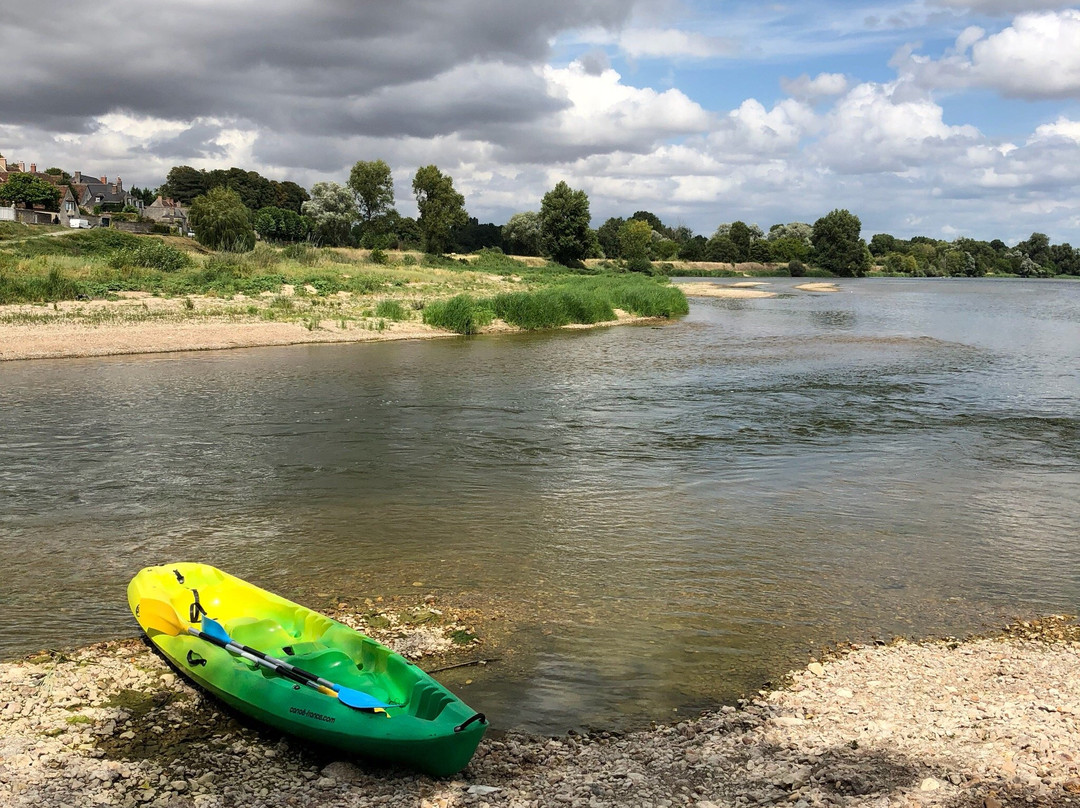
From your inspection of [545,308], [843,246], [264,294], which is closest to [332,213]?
[264,294]

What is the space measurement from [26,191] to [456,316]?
73.3 meters

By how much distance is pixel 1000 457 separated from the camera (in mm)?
16969

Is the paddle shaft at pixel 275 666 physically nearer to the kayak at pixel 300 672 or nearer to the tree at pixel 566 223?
the kayak at pixel 300 672

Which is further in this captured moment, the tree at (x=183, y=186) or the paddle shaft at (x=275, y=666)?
the tree at (x=183, y=186)

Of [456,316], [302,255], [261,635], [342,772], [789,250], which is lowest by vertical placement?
[342,772]

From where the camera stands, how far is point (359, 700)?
611cm

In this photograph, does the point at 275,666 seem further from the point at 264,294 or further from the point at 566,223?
the point at 566,223

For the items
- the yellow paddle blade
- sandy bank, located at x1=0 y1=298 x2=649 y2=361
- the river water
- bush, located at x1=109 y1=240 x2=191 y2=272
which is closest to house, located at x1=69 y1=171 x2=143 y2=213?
bush, located at x1=109 y1=240 x2=191 y2=272

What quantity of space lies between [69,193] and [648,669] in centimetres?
11290

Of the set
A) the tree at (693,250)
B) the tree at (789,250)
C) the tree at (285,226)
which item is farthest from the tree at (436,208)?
the tree at (789,250)

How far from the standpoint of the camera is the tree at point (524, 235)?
11775cm

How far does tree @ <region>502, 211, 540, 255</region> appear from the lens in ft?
386

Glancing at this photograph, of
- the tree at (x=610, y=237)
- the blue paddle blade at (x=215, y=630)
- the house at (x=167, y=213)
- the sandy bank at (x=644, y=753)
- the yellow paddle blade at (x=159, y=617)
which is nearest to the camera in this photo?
the sandy bank at (x=644, y=753)

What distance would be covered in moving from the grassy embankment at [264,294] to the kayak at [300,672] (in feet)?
92.3
